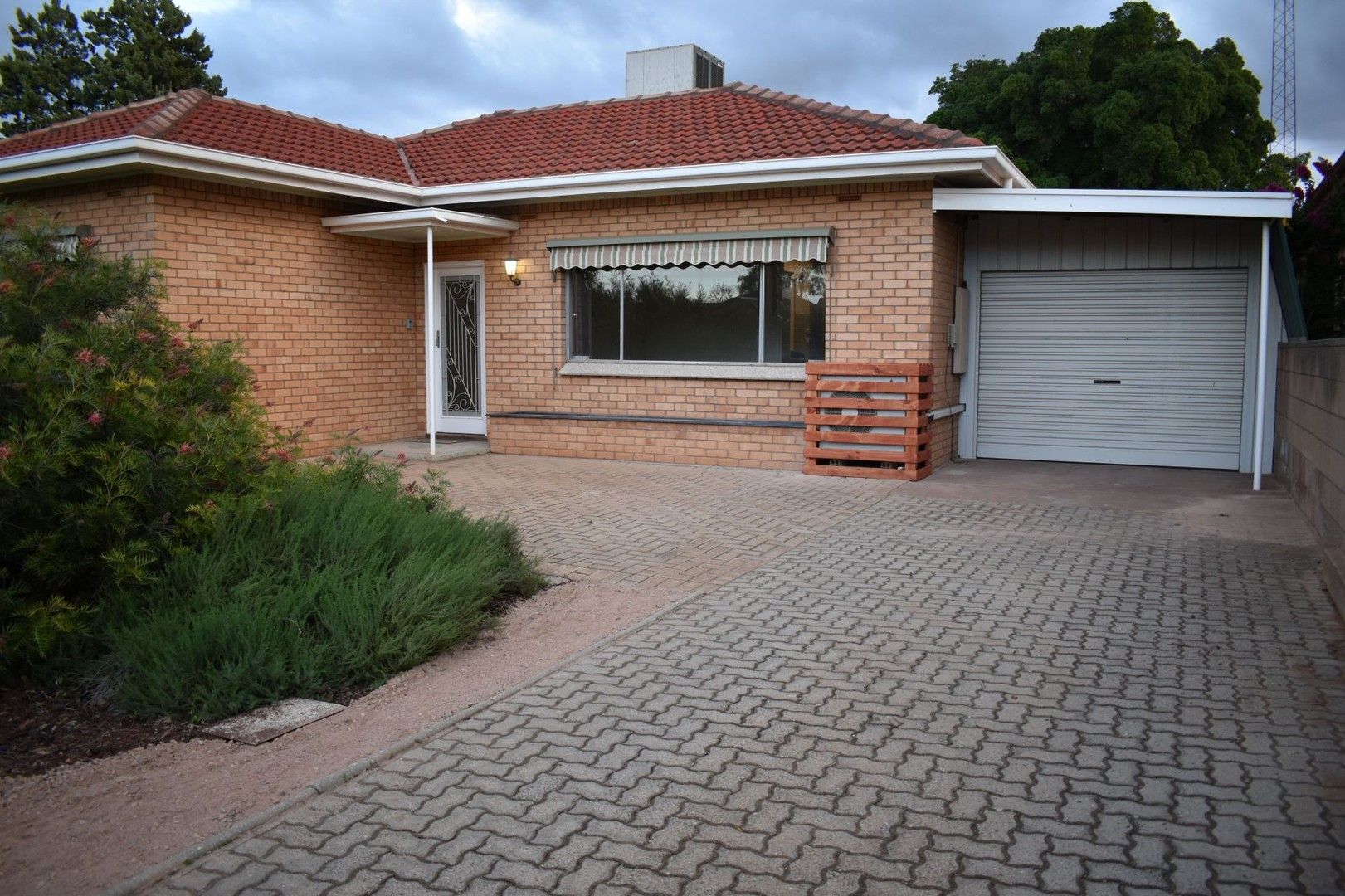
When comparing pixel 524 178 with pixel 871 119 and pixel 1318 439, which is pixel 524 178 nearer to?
pixel 871 119

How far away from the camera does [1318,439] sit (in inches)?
329

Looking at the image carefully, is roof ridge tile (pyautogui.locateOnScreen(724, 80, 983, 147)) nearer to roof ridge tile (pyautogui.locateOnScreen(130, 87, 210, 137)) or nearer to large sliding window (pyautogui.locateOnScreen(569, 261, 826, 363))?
large sliding window (pyautogui.locateOnScreen(569, 261, 826, 363))

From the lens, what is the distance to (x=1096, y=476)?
12305 millimetres

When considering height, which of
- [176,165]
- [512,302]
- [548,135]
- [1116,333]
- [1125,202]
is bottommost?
[1116,333]

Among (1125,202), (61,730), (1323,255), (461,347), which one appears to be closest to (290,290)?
(461,347)

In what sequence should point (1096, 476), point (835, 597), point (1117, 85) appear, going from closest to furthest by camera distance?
point (835, 597) → point (1096, 476) → point (1117, 85)

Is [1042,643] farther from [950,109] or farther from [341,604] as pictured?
[950,109]

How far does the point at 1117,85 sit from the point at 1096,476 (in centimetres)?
1882

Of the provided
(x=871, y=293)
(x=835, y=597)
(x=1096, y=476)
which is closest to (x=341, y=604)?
(x=835, y=597)

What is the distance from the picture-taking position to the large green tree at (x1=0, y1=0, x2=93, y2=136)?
28.5 metres

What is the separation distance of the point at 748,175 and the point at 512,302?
A: 12.6 feet

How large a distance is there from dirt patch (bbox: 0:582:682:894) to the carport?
8551mm

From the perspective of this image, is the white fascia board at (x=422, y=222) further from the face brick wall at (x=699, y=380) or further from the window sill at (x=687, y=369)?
the window sill at (x=687, y=369)

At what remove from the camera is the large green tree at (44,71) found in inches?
1123
